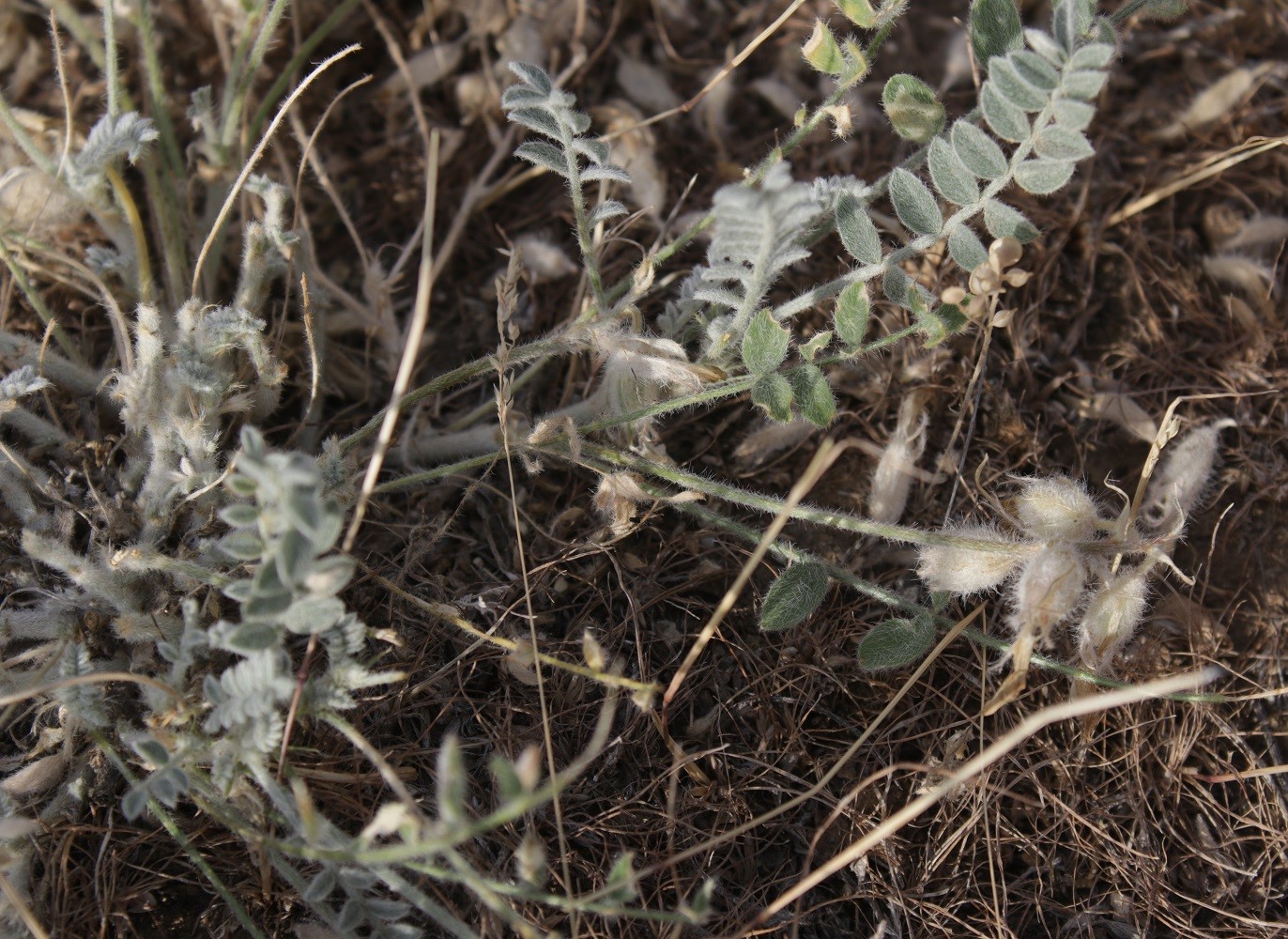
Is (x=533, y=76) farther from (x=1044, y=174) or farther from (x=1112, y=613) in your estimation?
(x=1112, y=613)

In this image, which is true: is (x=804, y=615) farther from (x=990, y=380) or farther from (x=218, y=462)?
(x=218, y=462)

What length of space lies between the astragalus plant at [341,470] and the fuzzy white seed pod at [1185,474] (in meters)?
0.03

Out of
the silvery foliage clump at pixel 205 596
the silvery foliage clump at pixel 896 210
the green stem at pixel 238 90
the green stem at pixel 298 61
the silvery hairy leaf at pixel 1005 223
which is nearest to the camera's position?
the silvery foliage clump at pixel 205 596

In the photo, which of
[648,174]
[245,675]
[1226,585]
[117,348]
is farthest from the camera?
[648,174]

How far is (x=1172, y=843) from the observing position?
1476 millimetres

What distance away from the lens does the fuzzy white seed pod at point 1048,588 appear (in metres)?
1.28

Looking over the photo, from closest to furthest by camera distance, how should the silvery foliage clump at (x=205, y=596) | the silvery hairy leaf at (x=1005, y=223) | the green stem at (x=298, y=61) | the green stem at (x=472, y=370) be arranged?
the silvery foliage clump at (x=205, y=596)
the silvery hairy leaf at (x=1005, y=223)
the green stem at (x=472, y=370)
the green stem at (x=298, y=61)

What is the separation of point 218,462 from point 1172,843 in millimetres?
1545

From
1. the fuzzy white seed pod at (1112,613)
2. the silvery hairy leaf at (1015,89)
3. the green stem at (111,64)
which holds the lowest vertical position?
the fuzzy white seed pod at (1112,613)

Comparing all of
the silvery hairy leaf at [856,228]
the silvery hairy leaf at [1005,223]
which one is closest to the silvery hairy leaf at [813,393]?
the silvery hairy leaf at [856,228]

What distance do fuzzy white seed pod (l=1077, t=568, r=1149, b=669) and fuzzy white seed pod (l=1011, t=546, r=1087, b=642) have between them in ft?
0.26

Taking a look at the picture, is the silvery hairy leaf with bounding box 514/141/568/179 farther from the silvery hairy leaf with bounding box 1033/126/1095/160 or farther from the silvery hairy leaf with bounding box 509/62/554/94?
the silvery hairy leaf with bounding box 1033/126/1095/160

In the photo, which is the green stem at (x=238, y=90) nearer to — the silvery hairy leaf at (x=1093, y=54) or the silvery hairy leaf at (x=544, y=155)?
the silvery hairy leaf at (x=544, y=155)

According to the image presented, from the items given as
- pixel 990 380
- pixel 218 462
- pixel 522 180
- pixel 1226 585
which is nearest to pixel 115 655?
pixel 218 462
